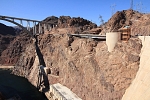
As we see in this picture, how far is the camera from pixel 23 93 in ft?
159

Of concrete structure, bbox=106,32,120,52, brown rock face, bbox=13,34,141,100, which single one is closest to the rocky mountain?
brown rock face, bbox=13,34,141,100

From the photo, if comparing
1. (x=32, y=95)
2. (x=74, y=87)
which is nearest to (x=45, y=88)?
(x=32, y=95)

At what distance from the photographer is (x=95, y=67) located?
32094 millimetres

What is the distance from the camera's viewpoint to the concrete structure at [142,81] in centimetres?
2103

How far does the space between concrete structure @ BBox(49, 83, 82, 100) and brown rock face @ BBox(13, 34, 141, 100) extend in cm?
Result: 101

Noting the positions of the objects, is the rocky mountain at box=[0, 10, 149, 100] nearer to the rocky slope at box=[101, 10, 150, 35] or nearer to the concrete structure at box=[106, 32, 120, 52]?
the rocky slope at box=[101, 10, 150, 35]

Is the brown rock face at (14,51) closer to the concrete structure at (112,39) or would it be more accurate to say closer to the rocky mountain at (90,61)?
the rocky mountain at (90,61)

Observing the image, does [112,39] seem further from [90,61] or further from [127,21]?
[127,21]

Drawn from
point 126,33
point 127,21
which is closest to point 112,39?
point 126,33

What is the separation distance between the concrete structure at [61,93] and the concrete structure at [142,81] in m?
13.9

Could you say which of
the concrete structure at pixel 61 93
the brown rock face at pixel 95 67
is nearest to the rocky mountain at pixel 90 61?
the brown rock face at pixel 95 67

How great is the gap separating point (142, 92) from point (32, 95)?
33.6 m

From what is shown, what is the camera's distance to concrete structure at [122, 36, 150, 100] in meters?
21.0

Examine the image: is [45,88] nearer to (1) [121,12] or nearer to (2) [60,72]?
(2) [60,72]
